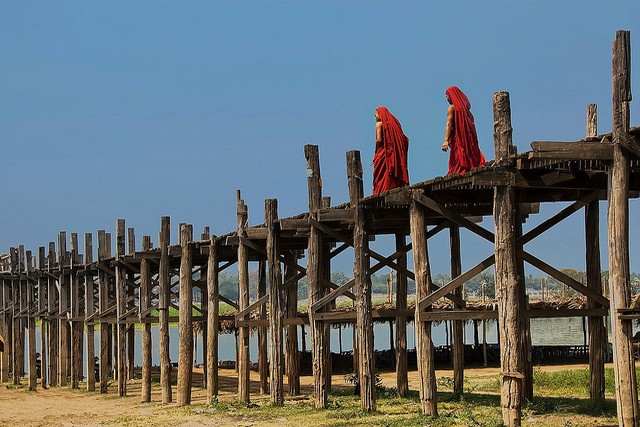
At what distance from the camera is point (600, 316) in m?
13.6

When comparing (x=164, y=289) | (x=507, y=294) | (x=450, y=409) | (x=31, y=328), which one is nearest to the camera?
(x=507, y=294)

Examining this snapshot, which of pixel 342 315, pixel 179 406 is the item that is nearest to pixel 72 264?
pixel 179 406

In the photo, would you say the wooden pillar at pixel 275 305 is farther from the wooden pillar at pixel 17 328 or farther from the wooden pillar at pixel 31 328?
the wooden pillar at pixel 17 328

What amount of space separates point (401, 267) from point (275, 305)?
238cm

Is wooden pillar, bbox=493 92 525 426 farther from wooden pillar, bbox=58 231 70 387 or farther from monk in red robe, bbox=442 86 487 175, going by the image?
wooden pillar, bbox=58 231 70 387

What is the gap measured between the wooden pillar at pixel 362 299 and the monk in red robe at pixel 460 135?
1902mm

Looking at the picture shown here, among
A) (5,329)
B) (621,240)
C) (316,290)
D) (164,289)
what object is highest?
(621,240)

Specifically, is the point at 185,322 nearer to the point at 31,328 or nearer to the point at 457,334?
the point at 457,334

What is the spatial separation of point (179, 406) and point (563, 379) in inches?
315

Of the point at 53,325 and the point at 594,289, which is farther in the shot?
the point at 53,325

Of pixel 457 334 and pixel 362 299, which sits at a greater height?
pixel 362 299

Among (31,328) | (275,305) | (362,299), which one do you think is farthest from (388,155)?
(31,328)

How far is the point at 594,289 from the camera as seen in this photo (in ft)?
44.9

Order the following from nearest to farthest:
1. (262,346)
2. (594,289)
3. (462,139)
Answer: (462,139)
(594,289)
(262,346)
